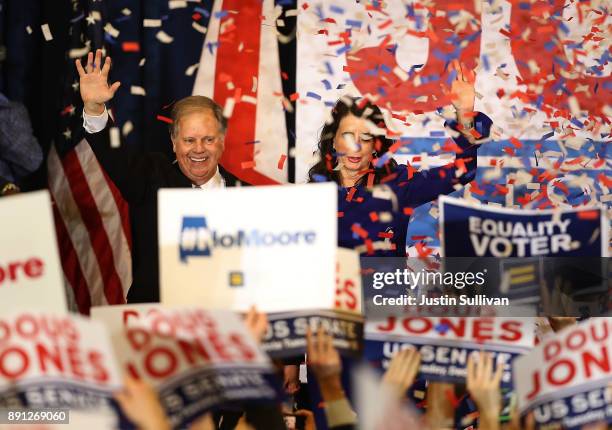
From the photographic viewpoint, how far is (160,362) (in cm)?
164

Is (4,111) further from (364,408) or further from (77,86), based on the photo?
(364,408)

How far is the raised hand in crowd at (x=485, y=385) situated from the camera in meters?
1.91

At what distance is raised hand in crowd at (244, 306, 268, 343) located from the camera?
5.90 feet

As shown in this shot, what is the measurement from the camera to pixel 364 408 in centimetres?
183

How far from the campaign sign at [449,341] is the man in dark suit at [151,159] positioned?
1.24m

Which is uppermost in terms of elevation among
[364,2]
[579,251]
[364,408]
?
[364,2]

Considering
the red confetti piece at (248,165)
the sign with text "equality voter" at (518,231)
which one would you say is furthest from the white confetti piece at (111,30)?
the sign with text "equality voter" at (518,231)

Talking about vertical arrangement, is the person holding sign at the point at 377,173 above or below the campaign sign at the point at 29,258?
above

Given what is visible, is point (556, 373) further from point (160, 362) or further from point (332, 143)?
point (332, 143)

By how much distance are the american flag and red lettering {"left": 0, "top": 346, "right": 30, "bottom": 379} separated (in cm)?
183

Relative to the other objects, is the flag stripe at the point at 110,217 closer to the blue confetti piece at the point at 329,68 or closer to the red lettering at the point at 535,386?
the blue confetti piece at the point at 329,68

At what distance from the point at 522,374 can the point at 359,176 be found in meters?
1.40

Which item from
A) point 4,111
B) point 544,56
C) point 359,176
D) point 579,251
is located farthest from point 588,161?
point 4,111

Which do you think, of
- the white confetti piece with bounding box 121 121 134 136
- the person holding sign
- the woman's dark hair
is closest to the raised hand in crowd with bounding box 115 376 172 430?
the person holding sign
